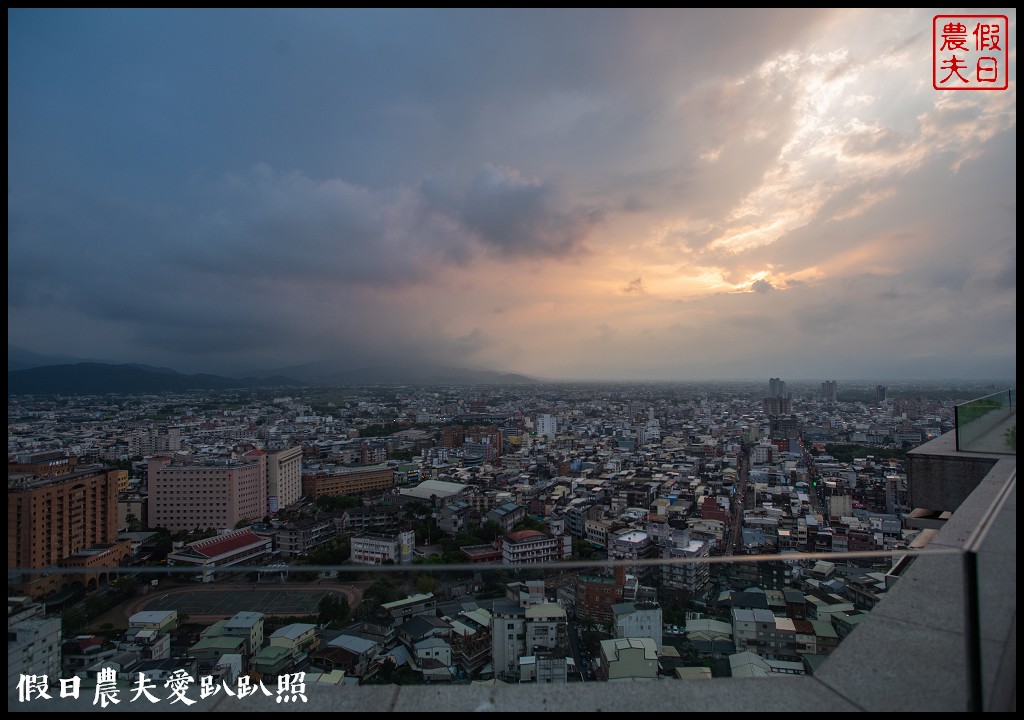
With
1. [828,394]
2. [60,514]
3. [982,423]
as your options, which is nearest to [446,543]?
[60,514]

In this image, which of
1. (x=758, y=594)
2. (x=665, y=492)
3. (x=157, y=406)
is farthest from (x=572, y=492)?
(x=157, y=406)

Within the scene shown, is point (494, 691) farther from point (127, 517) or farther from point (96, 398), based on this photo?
point (96, 398)

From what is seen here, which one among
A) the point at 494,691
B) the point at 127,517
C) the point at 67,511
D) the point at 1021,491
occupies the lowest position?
the point at 127,517

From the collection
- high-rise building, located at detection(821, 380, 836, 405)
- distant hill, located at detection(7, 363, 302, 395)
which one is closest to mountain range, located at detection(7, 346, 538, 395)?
distant hill, located at detection(7, 363, 302, 395)

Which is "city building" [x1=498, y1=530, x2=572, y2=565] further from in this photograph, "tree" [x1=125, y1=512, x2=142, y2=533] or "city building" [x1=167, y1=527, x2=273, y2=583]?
"tree" [x1=125, y1=512, x2=142, y2=533]

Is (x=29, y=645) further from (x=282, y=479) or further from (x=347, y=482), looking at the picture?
(x=347, y=482)

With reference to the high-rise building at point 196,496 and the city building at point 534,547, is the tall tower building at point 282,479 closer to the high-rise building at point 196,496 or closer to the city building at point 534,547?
the high-rise building at point 196,496

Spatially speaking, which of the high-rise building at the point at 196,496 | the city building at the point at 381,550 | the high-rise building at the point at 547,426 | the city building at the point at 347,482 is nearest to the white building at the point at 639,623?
the city building at the point at 381,550
